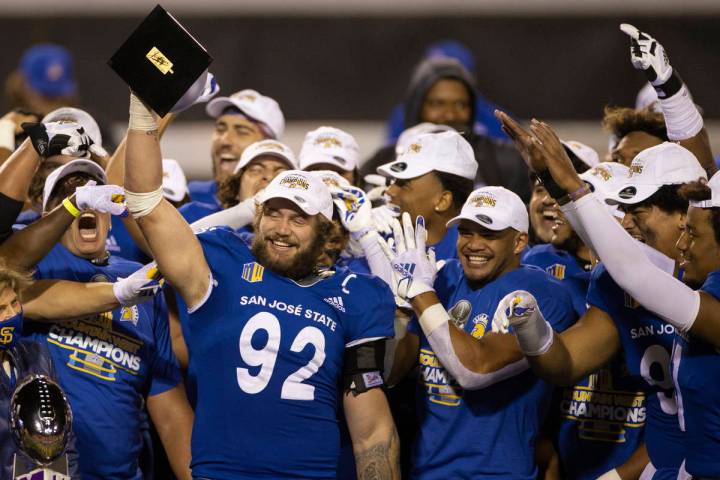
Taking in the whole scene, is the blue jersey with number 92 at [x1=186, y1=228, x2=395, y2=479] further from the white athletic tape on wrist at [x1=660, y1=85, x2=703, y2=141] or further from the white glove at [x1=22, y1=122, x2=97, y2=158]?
the white athletic tape on wrist at [x1=660, y1=85, x2=703, y2=141]

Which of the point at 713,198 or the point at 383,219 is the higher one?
the point at 713,198

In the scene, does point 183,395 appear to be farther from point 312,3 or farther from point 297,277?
point 312,3

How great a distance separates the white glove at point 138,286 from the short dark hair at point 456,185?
4.80 feet

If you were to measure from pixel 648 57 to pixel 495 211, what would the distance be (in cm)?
96

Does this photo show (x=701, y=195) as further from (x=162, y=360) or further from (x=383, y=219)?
(x=162, y=360)

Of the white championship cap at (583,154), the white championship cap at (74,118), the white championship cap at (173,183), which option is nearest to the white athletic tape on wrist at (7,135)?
the white championship cap at (74,118)

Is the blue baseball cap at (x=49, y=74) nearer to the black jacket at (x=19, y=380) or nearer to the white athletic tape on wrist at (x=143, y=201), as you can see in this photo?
the black jacket at (x=19, y=380)

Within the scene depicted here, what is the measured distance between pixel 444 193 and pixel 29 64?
14.3 feet

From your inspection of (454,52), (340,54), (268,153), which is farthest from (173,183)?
(340,54)

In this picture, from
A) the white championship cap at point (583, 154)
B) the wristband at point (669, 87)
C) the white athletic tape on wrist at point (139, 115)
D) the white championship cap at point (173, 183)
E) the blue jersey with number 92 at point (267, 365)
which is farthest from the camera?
the white championship cap at point (173, 183)

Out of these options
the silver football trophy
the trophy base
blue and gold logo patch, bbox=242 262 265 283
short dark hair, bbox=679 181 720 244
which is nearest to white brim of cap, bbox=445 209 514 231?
short dark hair, bbox=679 181 720 244

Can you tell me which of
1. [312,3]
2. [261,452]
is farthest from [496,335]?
[312,3]

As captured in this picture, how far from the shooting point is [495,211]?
486cm

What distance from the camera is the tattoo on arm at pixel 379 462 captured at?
4441 mm
